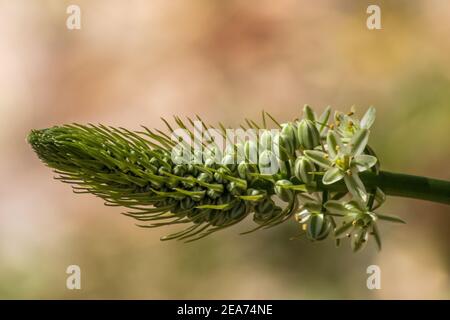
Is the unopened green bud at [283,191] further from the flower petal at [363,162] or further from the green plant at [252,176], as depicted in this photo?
the flower petal at [363,162]

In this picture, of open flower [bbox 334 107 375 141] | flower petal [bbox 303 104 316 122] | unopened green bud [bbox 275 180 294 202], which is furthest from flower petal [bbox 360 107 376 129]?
unopened green bud [bbox 275 180 294 202]

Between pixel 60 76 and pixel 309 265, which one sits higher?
pixel 60 76

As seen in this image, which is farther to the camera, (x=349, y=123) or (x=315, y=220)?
(x=349, y=123)

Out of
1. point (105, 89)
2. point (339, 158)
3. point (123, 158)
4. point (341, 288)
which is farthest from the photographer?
point (105, 89)

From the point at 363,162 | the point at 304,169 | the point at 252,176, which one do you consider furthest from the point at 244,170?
the point at 363,162

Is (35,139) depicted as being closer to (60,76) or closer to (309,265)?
(309,265)

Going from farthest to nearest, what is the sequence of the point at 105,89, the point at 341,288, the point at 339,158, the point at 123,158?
1. the point at 105,89
2. the point at 341,288
3. the point at 123,158
4. the point at 339,158

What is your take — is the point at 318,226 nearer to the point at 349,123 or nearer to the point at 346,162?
the point at 346,162

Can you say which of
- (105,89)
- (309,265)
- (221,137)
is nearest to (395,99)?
(309,265)
